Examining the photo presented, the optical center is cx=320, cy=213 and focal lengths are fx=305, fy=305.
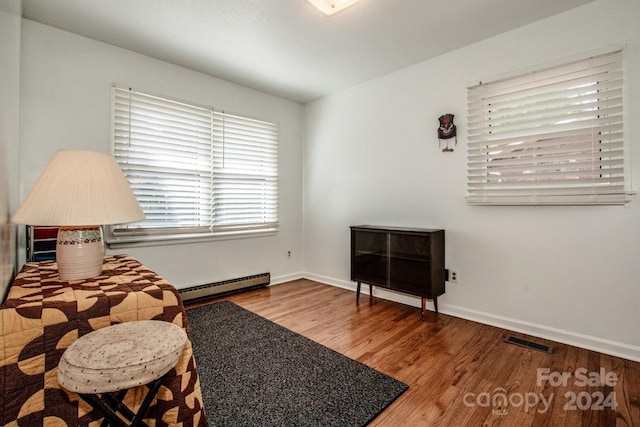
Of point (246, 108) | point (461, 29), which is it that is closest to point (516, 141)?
point (461, 29)

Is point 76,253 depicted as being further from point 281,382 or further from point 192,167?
point 192,167

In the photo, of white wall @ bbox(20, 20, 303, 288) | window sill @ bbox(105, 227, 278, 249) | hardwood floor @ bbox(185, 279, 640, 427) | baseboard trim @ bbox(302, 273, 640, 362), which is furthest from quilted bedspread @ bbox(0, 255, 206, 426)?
baseboard trim @ bbox(302, 273, 640, 362)

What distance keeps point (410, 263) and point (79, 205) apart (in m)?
2.52

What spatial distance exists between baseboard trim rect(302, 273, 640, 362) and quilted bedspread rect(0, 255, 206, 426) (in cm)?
232

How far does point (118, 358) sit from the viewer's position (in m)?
0.93

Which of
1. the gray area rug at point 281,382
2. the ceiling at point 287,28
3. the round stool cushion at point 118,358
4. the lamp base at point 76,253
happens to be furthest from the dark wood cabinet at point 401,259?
the lamp base at point 76,253

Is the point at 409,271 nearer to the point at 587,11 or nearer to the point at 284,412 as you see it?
the point at 284,412

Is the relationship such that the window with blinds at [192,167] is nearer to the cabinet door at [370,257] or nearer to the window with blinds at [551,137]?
the cabinet door at [370,257]

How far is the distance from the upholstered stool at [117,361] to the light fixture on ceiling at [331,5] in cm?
221

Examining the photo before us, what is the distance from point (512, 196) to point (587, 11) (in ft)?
4.57

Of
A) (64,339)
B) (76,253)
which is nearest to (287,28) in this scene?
(76,253)

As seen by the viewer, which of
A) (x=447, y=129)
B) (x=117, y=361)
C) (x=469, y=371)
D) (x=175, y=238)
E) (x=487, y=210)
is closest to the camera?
(x=117, y=361)

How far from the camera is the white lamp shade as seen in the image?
1255mm

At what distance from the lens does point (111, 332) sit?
1095mm
